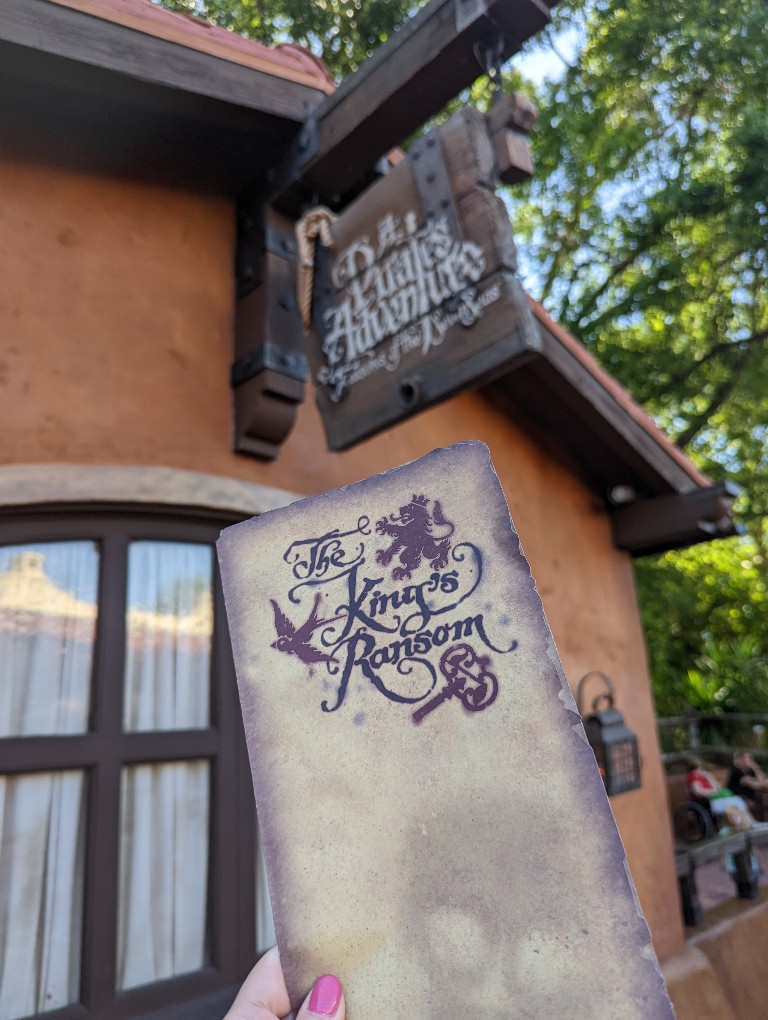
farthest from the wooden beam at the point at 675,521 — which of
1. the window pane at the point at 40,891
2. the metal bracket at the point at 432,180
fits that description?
the window pane at the point at 40,891

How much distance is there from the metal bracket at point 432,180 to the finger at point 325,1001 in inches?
91.2

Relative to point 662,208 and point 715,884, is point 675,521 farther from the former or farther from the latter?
point 662,208

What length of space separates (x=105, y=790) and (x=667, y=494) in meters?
3.68

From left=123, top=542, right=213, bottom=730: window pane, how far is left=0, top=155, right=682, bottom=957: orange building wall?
0.39m

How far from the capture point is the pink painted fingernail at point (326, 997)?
1.04 metres

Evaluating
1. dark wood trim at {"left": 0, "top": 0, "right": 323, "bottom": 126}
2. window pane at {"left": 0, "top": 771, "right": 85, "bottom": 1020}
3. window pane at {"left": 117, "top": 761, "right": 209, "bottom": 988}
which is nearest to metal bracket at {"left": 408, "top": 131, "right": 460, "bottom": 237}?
dark wood trim at {"left": 0, "top": 0, "right": 323, "bottom": 126}

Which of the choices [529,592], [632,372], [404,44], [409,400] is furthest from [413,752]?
[632,372]

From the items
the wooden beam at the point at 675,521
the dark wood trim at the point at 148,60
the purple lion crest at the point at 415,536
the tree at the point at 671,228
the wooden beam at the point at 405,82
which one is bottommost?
the purple lion crest at the point at 415,536

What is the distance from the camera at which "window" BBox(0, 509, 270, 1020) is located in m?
2.45

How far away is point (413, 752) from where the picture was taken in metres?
1.12

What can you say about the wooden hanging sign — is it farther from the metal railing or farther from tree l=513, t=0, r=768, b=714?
the metal railing

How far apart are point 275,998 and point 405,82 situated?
2.82m

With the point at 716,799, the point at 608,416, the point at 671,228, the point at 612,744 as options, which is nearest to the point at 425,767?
the point at 612,744

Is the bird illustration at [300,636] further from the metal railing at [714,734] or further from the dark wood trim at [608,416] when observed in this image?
the metal railing at [714,734]
